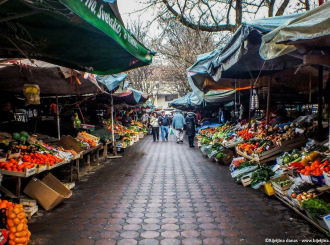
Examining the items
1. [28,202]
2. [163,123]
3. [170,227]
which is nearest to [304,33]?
[170,227]

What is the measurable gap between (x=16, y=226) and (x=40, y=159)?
6.89 ft

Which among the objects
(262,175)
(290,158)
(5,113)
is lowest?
(262,175)

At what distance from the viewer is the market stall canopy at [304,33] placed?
10.3ft

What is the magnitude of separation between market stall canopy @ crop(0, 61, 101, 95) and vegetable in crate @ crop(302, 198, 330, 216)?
5032 millimetres

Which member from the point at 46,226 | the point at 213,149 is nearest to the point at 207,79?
the point at 213,149

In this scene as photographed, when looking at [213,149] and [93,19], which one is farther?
[213,149]

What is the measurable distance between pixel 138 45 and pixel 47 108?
1109cm

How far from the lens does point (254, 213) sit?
193 inches

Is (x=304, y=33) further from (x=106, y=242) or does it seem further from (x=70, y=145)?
(x=70, y=145)

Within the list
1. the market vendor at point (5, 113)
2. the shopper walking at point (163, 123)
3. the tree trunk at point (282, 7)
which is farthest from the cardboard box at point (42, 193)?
the shopper walking at point (163, 123)

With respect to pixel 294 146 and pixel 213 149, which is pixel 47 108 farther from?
pixel 294 146

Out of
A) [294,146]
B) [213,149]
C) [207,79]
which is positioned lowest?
[213,149]

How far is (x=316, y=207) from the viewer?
3.91 meters

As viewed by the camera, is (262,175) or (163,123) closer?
(262,175)
